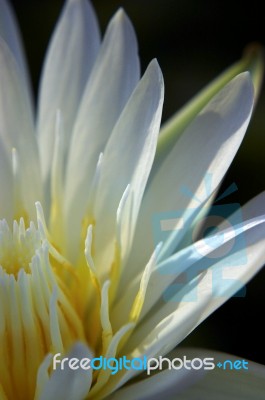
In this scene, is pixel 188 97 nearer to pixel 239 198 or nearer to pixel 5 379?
pixel 239 198

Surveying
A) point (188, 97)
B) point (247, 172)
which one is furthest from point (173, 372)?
point (188, 97)

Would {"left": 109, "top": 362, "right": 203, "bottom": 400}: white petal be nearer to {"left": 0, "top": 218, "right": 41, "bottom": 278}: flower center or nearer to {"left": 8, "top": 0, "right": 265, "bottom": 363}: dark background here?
{"left": 0, "top": 218, "right": 41, "bottom": 278}: flower center

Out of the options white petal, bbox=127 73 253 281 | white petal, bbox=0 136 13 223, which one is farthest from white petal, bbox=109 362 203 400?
white petal, bbox=0 136 13 223

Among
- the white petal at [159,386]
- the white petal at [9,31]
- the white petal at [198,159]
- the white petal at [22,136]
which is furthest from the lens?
the white petal at [9,31]

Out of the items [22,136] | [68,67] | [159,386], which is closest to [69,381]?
[159,386]

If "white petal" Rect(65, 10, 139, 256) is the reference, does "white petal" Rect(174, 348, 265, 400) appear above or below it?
below

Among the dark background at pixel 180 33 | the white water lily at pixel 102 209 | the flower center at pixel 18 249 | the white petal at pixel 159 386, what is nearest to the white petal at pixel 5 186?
the white water lily at pixel 102 209

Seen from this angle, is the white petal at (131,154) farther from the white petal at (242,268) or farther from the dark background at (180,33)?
the dark background at (180,33)
